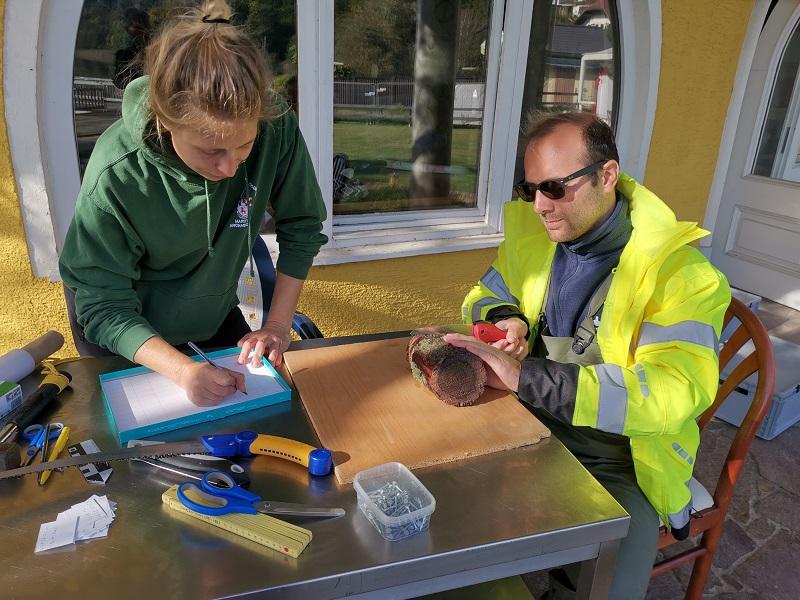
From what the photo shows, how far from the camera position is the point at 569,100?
4141 millimetres

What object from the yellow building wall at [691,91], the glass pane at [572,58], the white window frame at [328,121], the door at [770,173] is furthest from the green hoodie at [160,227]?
the door at [770,173]

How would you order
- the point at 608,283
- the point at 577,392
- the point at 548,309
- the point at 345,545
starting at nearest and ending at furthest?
the point at 345,545 < the point at 577,392 < the point at 608,283 < the point at 548,309

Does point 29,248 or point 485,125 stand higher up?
point 485,125

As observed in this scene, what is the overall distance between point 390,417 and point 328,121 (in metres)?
2.20

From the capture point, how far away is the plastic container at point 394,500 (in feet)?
3.44

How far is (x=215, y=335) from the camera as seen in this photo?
1.94 m

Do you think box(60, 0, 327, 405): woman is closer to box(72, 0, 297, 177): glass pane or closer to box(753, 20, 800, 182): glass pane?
box(72, 0, 297, 177): glass pane

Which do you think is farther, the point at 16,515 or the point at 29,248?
the point at 29,248

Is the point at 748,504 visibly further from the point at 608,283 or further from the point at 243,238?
the point at 243,238

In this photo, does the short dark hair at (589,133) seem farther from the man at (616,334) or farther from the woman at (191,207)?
the woman at (191,207)

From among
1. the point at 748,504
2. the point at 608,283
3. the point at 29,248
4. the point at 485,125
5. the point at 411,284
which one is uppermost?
the point at 485,125

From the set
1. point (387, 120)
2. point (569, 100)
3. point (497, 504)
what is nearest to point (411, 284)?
point (387, 120)

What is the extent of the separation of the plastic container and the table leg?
0.36 metres

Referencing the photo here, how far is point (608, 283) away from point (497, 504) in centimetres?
81
